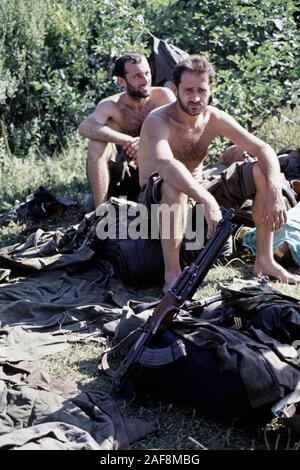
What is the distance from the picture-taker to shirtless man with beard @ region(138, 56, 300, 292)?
5.20 m

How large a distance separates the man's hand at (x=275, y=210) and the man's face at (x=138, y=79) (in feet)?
7.12

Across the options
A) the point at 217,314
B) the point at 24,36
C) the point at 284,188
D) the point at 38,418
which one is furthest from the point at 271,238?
the point at 24,36

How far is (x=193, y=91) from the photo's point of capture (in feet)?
17.6

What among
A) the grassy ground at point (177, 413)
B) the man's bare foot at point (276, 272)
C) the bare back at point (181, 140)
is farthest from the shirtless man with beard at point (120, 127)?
the man's bare foot at point (276, 272)

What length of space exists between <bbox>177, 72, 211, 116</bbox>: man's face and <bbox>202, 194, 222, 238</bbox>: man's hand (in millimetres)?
846

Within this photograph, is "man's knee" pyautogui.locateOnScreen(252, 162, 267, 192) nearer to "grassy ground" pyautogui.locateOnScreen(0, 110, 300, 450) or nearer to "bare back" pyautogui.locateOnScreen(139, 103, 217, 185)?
"bare back" pyautogui.locateOnScreen(139, 103, 217, 185)

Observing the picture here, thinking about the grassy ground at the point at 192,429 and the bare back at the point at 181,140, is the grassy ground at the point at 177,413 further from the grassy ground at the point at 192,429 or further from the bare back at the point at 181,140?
the bare back at the point at 181,140

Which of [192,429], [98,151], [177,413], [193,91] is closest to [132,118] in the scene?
[98,151]

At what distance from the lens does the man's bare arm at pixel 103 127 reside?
265 inches

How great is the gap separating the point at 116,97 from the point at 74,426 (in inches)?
168

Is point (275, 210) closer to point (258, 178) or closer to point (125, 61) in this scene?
point (258, 178)

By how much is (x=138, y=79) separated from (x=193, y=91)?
1673mm

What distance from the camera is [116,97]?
23.3 feet

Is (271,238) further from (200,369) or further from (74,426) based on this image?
(74,426)
